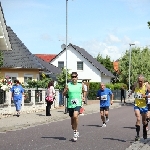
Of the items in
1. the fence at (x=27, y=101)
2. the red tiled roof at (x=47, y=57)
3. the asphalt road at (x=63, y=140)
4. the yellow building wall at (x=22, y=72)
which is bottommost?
the asphalt road at (x=63, y=140)

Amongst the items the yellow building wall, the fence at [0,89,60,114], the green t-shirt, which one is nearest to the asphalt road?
the green t-shirt

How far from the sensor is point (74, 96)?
12.5 meters

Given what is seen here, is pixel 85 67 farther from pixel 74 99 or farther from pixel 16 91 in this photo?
pixel 74 99

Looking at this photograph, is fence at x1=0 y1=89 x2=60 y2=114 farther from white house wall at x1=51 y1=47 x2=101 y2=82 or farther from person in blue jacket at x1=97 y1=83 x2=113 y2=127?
white house wall at x1=51 y1=47 x2=101 y2=82

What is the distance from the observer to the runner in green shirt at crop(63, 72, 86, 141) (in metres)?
12.4

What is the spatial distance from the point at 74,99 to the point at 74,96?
79 millimetres

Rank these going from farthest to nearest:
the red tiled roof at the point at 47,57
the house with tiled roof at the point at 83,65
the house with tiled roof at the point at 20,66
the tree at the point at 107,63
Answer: the tree at the point at 107,63 < the red tiled roof at the point at 47,57 < the house with tiled roof at the point at 83,65 < the house with tiled roof at the point at 20,66

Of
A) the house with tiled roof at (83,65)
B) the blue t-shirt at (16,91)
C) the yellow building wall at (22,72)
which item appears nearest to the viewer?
the blue t-shirt at (16,91)

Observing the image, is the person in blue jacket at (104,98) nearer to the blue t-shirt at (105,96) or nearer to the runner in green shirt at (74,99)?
the blue t-shirt at (105,96)

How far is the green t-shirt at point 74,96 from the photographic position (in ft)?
40.9

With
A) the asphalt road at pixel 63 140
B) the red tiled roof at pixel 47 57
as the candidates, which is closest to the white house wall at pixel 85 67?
the red tiled roof at pixel 47 57

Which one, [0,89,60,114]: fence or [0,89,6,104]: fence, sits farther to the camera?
[0,89,60,114]: fence

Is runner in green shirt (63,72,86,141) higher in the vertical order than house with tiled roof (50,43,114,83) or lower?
lower

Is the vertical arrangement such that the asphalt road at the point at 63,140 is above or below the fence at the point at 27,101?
below
